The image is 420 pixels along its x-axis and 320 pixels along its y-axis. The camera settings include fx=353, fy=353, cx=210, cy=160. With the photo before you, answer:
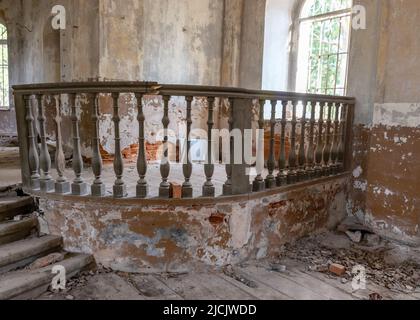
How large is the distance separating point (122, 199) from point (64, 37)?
361 centimetres

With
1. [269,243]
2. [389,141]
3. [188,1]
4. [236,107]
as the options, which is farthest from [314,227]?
[188,1]

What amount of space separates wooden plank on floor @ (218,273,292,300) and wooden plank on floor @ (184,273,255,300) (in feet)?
0.11

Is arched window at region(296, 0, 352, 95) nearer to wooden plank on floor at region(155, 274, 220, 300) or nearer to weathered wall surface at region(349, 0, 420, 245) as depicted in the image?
weathered wall surface at region(349, 0, 420, 245)

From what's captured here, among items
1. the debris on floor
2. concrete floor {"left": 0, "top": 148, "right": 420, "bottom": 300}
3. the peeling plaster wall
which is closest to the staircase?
concrete floor {"left": 0, "top": 148, "right": 420, "bottom": 300}

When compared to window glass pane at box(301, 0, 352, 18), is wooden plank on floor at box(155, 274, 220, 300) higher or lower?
lower

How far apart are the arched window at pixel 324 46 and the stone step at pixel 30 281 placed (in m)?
4.33

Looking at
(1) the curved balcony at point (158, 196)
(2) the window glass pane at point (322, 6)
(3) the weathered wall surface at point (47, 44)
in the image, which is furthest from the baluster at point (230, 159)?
(2) the window glass pane at point (322, 6)

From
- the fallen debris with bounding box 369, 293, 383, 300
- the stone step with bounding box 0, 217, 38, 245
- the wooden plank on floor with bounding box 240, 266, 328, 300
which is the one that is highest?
the stone step with bounding box 0, 217, 38, 245

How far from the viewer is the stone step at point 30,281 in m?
2.45

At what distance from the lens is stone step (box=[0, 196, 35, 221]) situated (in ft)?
10.2

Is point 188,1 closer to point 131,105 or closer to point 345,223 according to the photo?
point 131,105

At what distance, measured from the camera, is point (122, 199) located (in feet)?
9.70

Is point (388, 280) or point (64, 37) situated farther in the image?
point (64, 37)

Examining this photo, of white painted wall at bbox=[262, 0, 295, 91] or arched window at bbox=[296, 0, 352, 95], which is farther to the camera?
white painted wall at bbox=[262, 0, 295, 91]
